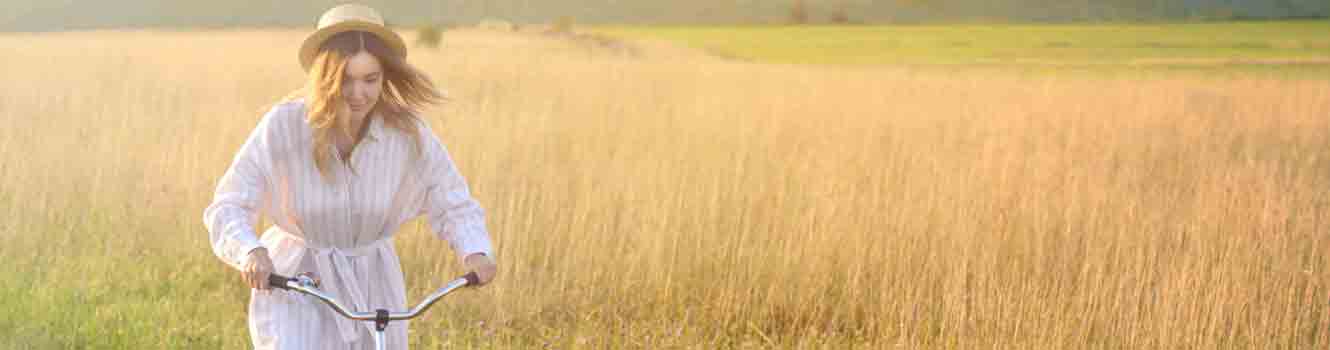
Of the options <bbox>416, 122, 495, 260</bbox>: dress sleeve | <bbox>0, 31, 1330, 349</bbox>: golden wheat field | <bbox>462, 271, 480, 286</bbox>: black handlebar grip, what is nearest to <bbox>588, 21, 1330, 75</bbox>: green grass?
<bbox>0, 31, 1330, 349</bbox>: golden wheat field

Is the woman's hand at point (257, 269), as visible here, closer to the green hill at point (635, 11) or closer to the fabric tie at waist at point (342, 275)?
the fabric tie at waist at point (342, 275)

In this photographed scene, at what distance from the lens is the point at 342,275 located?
8.82 feet

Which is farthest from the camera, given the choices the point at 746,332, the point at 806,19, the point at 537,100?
the point at 806,19

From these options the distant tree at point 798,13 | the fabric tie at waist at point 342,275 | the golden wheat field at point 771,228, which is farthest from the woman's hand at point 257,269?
the distant tree at point 798,13

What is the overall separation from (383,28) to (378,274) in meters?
0.49

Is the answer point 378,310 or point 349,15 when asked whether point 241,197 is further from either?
point 378,310

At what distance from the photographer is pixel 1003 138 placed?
8.53m

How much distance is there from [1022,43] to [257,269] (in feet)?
64.4

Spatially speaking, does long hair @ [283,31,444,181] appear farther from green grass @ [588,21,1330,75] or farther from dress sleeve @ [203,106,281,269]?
green grass @ [588,21,1330,75]

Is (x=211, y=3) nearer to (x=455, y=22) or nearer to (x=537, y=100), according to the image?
(x=455, y=22)

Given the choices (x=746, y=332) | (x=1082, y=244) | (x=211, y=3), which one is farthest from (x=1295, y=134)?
(x=211, y=3)

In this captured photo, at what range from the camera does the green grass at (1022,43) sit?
50.6 ft

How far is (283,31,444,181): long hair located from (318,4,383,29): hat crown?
4 cm

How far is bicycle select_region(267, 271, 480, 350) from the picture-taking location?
2141 mm
